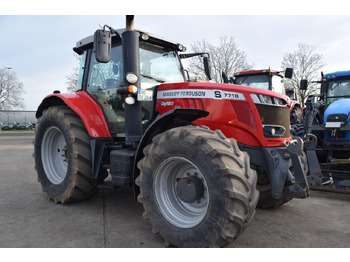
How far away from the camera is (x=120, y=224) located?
350cm

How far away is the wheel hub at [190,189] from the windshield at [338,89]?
570 centimetres

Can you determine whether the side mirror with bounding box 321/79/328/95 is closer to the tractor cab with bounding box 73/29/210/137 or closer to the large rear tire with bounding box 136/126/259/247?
the tractor cab with bounding box 73/29/210/137

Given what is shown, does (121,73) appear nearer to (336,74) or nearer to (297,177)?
(297,177)

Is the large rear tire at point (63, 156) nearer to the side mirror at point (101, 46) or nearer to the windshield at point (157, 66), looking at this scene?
the windshield at point (157, 66)

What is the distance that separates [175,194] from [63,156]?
245cm

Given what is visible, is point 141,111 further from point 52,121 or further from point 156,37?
point 52,121

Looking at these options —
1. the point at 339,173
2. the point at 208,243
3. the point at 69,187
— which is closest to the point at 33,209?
the point at 69,187

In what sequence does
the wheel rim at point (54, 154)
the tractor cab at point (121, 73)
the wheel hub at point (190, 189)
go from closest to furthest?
the wheel hub at point (190, 189)
the tractor cab at point (121, 73)
the wheel rim at point (54, 154)

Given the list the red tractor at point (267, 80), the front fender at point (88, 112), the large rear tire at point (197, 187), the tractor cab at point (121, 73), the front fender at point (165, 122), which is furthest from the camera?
the red tractor at point (267, 80)

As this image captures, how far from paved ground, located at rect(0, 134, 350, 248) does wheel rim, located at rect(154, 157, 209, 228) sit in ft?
1.08

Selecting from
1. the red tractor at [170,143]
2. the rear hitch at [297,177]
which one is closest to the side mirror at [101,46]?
the red tractor at [170,143]

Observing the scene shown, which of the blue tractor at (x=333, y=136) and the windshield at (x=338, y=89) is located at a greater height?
the windshield at (x=338, y=89)

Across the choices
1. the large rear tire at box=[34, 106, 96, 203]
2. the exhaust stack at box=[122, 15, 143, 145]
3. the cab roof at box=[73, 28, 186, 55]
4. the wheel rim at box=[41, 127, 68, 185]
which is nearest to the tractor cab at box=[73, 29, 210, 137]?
the cab roof at box=[73, 28, 186, 55]

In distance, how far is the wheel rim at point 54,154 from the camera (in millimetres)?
4703
